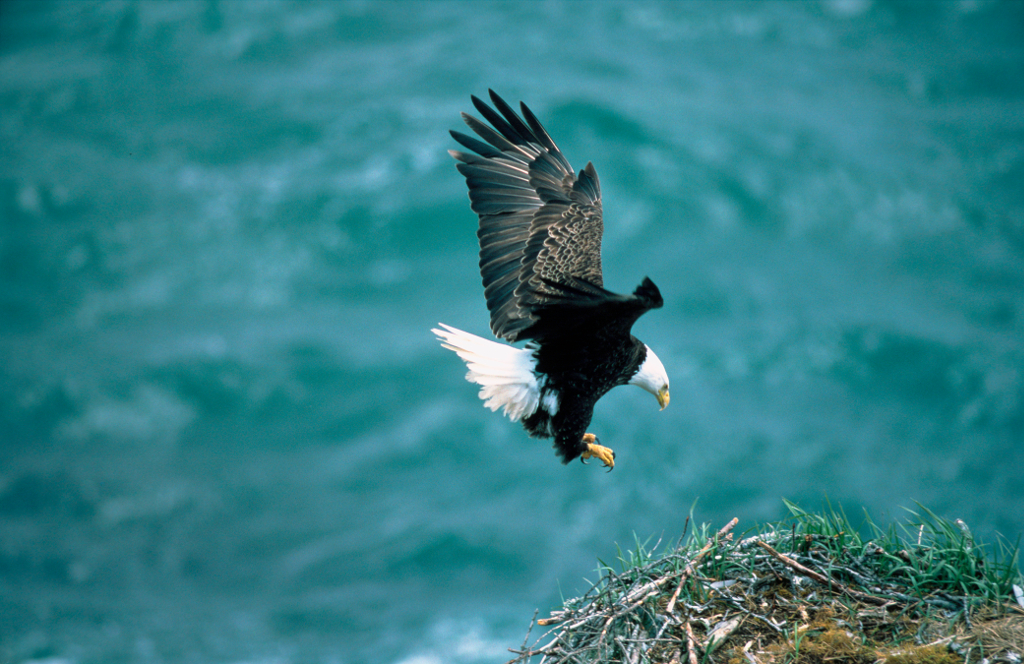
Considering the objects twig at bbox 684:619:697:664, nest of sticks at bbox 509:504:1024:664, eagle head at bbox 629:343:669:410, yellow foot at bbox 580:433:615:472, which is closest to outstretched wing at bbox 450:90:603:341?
eagle head at bbox 629:343:669:410

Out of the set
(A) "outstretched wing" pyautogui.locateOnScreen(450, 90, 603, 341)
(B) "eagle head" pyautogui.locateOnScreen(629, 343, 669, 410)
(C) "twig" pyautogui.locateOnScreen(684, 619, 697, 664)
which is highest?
(A) "outstretched wing" pyautogui.locateOnScreen(450, 90, 603, 341)

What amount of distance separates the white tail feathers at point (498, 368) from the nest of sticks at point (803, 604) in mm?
1178

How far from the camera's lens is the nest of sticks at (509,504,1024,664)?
13.0 feet

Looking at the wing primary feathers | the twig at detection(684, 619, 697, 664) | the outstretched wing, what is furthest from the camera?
the wing primary feathers

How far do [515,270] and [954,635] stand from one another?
10.3 ft

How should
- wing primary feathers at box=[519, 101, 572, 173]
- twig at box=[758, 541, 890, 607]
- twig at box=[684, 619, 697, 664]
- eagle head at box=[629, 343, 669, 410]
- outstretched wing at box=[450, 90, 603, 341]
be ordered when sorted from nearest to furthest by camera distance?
twig at box=[684, 619, 697, 664], twig at box=[758, 541, 890, 607], outstretched wing at box=[450, 90, 603, 341], eagle head at box=[629, 343, 669, 410], wing primary feathers at box=[519, 101, 572, 173]

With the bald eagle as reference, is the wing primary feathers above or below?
above

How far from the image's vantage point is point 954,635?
13.0 feet

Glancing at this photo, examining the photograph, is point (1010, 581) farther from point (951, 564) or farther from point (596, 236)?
point (596, 236)

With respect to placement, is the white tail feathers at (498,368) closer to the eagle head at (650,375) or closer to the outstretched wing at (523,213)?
the outstretched wing at (523,213)

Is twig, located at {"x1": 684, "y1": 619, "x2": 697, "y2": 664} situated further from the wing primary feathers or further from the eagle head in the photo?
the wing primary feathers

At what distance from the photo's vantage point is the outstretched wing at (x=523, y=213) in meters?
5.23

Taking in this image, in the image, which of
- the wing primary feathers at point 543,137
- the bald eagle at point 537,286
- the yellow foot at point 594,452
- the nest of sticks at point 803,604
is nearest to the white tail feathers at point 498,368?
the bald eagle at point 537,286

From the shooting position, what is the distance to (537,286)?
521 centimetres
